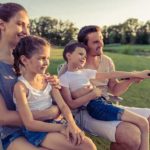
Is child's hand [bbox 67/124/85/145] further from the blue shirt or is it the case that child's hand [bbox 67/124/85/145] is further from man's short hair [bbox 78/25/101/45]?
man's short hair [bbox 78/25/101/45]

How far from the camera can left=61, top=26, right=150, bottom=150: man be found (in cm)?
357

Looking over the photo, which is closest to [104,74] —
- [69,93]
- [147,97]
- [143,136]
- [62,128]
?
[69,93]

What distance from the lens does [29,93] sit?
10.6 feet

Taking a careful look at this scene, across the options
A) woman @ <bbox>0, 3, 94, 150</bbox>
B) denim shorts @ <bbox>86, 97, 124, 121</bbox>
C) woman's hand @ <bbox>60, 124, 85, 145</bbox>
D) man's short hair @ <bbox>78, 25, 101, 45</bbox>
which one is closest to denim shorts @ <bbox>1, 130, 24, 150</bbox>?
woman @ <bbox>0, 3, 94, 150</bbox>

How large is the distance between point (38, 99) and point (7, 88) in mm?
245

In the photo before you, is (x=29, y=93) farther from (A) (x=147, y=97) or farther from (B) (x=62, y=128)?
(A) (x=147, y=97)

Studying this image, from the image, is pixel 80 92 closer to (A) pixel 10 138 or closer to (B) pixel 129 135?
(B) pixel 129 135

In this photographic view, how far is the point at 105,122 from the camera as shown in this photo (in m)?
3.74

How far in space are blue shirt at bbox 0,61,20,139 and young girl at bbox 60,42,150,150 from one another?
21.1 inches

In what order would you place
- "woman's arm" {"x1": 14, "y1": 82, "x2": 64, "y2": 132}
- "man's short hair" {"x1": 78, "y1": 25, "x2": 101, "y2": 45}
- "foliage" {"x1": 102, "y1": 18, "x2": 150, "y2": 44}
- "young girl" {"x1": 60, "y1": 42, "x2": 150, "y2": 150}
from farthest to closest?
"foliage" {"x1": 102, "y1": 18, "x2": 150, "y2": 44} < "man's short hair" {"x1": 78, "y1": 25, "x2": 101, "y2": 45} < "young girl" {"x1": 60, "y1": 42, "x2": 150, "y2": 150} < "woman's arm" {"x1": 14, "y1": 82, "x2": 64, "y2": 132}

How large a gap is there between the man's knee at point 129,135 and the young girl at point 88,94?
0.06m

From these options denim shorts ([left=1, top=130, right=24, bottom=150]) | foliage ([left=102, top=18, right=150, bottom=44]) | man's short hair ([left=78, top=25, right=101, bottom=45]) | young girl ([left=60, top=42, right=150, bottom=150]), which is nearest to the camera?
denim shorts ([left=1, top=130, right=24, bottom=150])

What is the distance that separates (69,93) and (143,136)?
69cm

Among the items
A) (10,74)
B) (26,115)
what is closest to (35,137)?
(26,115)
